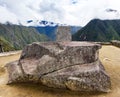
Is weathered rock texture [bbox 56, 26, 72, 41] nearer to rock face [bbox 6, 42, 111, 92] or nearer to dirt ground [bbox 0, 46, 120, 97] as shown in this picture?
rock face [bbox 6, 42, 111, 92]

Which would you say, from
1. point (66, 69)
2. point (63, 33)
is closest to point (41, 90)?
point (66, 69)

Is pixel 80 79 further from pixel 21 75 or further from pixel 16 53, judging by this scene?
pixel 16 53

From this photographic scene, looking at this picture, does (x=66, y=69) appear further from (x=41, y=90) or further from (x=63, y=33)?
(x=63, y=33)

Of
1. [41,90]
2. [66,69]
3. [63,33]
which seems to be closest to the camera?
[66,69]

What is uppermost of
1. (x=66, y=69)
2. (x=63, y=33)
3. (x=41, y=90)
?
(x=63, y=33)

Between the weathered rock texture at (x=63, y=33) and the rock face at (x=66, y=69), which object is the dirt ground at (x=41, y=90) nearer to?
the rock face at (x=66, y=69)

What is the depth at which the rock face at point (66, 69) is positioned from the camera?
1814cm

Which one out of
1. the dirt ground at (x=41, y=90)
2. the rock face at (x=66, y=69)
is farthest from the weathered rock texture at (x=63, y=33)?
the dirt ground at (x=41, y=90)

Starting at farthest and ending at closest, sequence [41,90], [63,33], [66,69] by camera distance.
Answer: [63,33], [41,90], [66,69]

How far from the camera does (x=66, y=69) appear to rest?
61.6ft

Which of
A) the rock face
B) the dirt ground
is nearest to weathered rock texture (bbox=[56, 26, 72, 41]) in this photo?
the rock face

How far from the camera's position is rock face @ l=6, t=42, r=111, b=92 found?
18.1m

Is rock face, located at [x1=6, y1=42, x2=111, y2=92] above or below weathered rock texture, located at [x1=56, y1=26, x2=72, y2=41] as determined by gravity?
below

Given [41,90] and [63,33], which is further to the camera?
[63,33]
